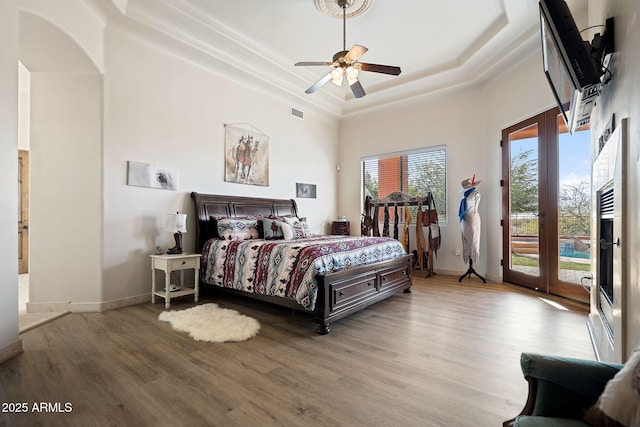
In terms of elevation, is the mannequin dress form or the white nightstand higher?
the mannequin dress form

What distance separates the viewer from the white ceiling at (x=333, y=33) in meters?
3.58

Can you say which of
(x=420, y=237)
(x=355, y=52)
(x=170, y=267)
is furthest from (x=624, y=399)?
(x=420, y=237)

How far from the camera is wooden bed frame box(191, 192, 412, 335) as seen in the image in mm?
2846

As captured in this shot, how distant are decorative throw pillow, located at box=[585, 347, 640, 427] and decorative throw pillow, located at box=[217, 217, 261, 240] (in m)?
3.84

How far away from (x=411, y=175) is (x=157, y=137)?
15.3 feet

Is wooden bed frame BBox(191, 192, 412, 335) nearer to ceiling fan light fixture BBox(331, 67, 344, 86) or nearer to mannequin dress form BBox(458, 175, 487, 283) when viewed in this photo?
mannequin dress form BBox(458, 175, 487, 283)

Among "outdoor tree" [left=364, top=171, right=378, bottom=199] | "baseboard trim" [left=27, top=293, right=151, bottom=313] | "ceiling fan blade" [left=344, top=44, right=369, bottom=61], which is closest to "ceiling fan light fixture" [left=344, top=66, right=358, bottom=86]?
"ceiling fan blade" [left=344, top=44, right=369, bottom=61]

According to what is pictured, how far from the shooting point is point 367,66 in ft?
11.1

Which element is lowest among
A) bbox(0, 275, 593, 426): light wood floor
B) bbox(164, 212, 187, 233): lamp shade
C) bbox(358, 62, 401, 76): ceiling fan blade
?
bbox(0, 275, 593, 426): light wood floor

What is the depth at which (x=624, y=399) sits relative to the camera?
72 centimetres

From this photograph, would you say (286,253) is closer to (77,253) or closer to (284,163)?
(77,253)

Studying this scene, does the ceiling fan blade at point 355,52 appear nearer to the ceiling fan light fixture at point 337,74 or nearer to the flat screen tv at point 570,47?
the ceiling fan light fixture at point 337,74

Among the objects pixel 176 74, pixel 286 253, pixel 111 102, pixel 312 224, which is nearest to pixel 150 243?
pixel 111 102

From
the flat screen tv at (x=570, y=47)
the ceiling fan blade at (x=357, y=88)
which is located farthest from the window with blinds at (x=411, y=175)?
the flat screen tv at (x=570, y=47)
